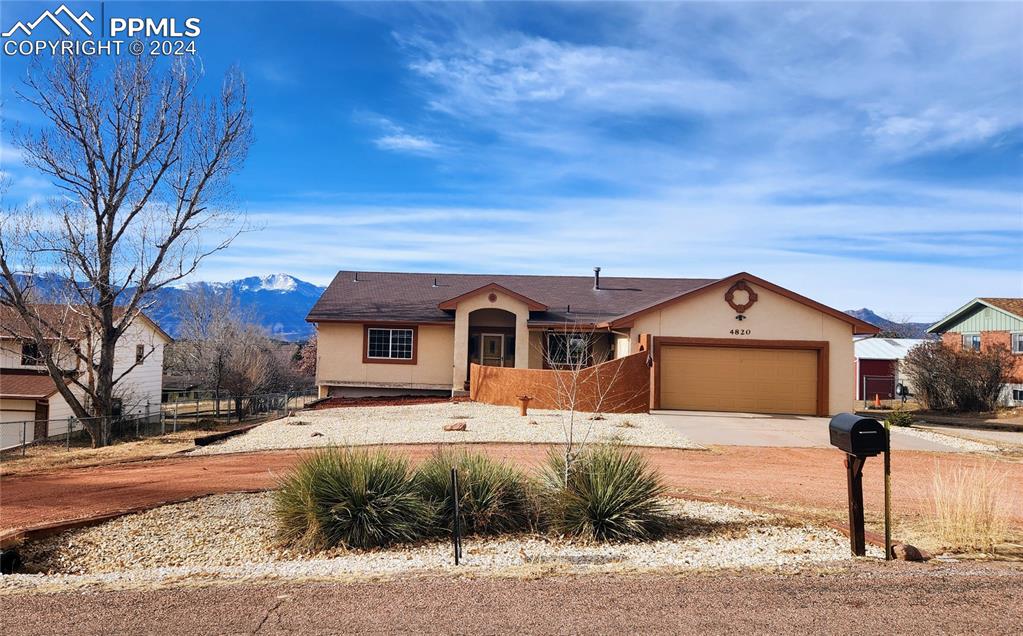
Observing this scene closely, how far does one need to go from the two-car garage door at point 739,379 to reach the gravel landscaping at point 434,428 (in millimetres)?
2325

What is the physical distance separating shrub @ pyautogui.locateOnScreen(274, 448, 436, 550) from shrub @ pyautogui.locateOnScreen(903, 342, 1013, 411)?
29607 millimetres

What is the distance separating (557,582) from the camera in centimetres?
596

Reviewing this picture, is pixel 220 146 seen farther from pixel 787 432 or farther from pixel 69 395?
pixel 787 432

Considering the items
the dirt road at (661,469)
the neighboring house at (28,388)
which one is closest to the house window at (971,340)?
the dirt road at (661,469)

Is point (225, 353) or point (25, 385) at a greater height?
point (225, 353)

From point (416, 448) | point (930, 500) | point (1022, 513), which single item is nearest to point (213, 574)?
→ point (416, 448)

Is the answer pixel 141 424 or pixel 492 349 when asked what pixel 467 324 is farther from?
pixel 141 424

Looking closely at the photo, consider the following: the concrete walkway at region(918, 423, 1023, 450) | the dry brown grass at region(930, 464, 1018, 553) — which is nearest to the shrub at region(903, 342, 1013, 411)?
the concrete walkway at region(918, 423, 1023, 450)

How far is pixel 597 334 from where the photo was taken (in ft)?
89.8

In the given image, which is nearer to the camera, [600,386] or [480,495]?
[480,495]

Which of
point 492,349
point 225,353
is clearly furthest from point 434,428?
point 225,353

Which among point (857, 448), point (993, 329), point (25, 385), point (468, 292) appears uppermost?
point (468, 292)

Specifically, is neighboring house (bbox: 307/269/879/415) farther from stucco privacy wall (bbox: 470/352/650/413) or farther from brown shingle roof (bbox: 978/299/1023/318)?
brown shingle roof (bbox: 978/299/1023/318)

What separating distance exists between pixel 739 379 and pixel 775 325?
2.01 m
